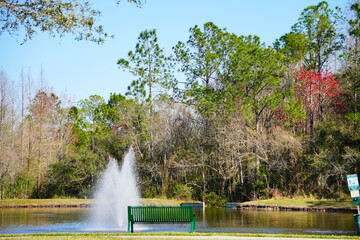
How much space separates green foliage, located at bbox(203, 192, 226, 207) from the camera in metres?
30.9

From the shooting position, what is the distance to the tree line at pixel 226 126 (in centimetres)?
3183

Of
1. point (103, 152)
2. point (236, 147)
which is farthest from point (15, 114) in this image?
point (236, 147)

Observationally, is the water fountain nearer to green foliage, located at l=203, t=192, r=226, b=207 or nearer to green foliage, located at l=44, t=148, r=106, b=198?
green foliage, located at l=203, t=192, r=226, b=207

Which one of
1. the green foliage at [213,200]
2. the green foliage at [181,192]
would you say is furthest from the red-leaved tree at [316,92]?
Result: the green foliage at [181,192]

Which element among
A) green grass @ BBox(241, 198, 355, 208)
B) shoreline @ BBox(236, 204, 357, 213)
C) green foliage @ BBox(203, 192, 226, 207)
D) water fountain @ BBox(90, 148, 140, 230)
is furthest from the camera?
green foliage @ BBox(203, 192, 226, 207)

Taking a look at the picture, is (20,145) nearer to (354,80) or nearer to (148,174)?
(148,174)

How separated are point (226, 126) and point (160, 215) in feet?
64.8

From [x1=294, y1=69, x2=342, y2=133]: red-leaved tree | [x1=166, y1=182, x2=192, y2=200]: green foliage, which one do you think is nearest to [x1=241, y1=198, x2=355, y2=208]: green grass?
[x1=166, y1=182, x2=192, y2=200]: green foliage

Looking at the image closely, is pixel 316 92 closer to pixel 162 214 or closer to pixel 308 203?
pixel 308 203

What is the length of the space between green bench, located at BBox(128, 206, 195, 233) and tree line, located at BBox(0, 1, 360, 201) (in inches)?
643

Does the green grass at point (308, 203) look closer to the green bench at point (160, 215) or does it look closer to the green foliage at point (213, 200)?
the green foliage at point (213, 200)

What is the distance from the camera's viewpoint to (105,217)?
20.6 m

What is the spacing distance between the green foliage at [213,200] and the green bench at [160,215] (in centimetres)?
1633

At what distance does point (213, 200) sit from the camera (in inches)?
1233
